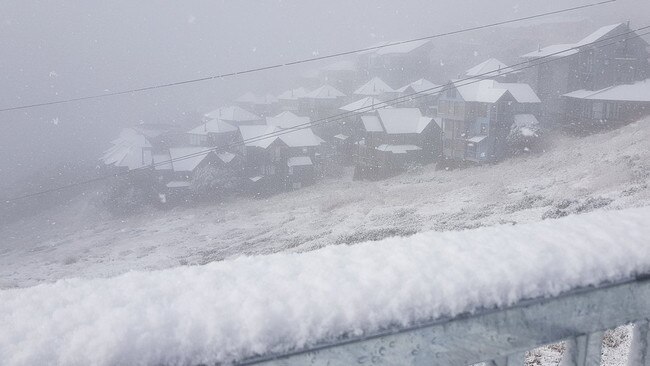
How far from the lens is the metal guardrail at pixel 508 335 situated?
2.99 ft

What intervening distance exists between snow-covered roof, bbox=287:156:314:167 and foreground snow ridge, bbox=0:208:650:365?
32.9 meters

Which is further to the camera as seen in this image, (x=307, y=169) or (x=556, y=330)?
(x=307, y=169)

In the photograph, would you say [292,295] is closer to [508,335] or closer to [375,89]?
[508,335]

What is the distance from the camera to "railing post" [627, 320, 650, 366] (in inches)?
46.6

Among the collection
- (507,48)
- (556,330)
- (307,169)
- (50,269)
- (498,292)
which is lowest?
(50,269)

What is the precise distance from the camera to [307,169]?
3453 centimetres

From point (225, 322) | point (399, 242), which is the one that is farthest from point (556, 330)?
point (225, 322)

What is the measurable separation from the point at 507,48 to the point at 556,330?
178 ft

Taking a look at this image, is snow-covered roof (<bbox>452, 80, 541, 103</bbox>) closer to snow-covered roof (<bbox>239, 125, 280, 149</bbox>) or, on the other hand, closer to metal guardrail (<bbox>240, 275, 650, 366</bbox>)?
snow-covered roof (<bbox>239, 125, 280, 149</bbox>)

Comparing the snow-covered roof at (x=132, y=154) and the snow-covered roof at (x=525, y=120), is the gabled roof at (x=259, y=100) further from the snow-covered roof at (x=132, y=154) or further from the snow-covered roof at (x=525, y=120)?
the snow-covered roof at (x=525, y=120)

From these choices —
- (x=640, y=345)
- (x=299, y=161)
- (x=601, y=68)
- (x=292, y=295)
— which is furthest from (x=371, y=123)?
(x=292, y=295)

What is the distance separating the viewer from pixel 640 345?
1.20 meters

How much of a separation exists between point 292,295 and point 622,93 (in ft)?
118

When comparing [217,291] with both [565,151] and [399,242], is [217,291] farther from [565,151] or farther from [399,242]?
[565,151]
